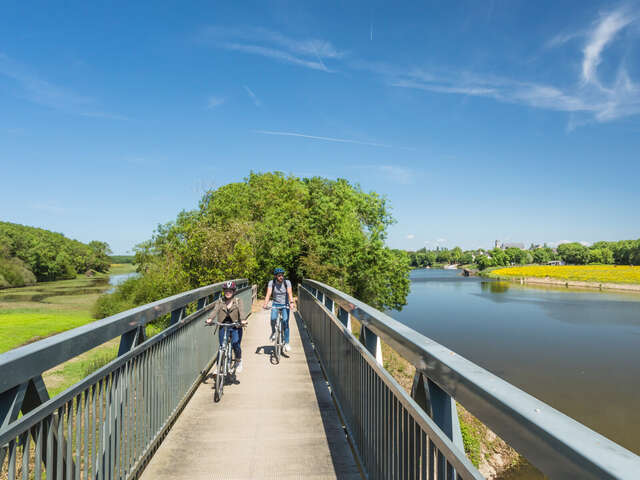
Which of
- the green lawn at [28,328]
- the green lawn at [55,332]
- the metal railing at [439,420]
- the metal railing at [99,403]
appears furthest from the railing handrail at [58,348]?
the green lawn at [28,328]

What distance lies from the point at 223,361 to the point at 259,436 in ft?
5.22

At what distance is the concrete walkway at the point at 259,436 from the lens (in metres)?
3.37

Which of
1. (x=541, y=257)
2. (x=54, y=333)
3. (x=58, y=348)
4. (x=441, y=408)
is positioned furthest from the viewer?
(x=541, y=257)

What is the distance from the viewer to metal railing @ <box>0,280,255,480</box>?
1.78 m

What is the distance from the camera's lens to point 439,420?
1.79 meters

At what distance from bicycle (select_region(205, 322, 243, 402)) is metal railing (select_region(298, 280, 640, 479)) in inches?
73.1

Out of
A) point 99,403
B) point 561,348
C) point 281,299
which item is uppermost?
point 281,299

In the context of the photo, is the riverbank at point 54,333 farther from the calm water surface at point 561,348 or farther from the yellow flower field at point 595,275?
the yellow flower field at point 595,275

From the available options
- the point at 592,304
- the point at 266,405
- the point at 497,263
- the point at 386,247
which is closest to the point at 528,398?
the point at 266,405

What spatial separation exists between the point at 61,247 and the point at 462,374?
145m

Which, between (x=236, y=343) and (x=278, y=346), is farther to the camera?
(x=278, y=346)

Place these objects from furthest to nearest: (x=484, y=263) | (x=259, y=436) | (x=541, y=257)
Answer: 1. (x=541, y=257)
2. (x=484, y=263)
3. (x=259, y=436)

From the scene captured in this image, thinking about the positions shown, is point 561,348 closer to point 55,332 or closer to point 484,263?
point 55,332

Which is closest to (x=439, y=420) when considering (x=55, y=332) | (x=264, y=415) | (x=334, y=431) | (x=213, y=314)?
(x=334, y=431)
